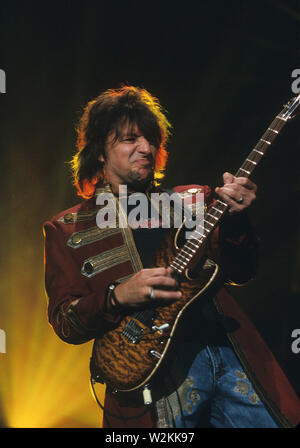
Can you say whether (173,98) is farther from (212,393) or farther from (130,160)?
(212,393)

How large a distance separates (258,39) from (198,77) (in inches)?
24.0

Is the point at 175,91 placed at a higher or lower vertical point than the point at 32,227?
higher

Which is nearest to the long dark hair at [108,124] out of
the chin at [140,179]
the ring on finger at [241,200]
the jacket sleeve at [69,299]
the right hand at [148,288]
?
the chin at [140,179]

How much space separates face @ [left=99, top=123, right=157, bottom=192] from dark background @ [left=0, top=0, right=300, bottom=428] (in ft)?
3.65

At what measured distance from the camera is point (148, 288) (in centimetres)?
145

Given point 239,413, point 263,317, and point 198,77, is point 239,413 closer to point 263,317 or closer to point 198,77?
point 263,317

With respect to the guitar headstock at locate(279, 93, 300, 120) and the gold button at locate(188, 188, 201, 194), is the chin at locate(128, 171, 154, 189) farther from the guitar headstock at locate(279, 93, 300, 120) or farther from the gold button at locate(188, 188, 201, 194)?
the guitar headstock at locate(279, 93, 300, 120)

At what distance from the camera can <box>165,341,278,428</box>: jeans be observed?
1531 millimetres

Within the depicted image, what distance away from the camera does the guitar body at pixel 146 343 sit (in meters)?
1.53

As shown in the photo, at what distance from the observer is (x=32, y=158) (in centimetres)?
325

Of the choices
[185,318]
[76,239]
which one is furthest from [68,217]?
[185,318]

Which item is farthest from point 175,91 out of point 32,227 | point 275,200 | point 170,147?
point 32,227

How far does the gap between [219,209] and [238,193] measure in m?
0.15

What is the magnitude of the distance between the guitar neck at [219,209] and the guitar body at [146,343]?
75 mm
